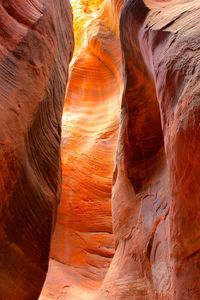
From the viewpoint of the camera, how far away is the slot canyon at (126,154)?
10.4 ft

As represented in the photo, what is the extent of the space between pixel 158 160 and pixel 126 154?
0.46 metres

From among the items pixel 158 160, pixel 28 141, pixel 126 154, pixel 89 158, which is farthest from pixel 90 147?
pixel 28 141

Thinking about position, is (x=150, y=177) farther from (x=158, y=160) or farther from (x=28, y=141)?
(x=28, y=141)

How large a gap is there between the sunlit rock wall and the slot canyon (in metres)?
0.39

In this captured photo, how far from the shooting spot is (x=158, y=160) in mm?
5027

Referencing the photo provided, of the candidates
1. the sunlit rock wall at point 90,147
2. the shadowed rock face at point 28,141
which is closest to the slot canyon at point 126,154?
the shadowed rock face at point 28,141

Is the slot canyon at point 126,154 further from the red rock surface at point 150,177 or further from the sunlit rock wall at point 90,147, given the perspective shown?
the sunlit rock wall at point 90,147

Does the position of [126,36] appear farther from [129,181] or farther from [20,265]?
[20,265]

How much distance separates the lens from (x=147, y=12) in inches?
183

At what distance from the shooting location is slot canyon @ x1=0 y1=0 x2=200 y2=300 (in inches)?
125

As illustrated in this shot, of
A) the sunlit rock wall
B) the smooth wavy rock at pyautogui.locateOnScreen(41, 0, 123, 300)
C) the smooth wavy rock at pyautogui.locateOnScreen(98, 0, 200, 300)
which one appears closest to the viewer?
the smooth wavy rock at pyautogui.locateOnScreen(98, 0, 200, 300)

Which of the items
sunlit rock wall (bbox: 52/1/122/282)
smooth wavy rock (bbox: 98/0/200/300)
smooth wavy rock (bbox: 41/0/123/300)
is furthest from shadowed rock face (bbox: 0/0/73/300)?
sunlit rock wall (bbox: 52/1/122/282)

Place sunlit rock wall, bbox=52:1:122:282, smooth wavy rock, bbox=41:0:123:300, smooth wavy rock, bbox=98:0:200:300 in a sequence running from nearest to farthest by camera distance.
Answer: smooth wavy rock, bbox=98:0:200:300, smooth wavy rock, bbox=41:0:123:300, sunlit rock wall, bbox=52:1:122:282

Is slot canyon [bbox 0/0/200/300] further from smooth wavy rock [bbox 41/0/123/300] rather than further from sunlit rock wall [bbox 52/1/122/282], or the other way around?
sunlit rock wall [bbox 52/1/122/282]
